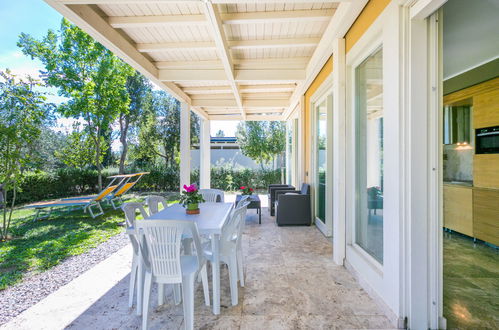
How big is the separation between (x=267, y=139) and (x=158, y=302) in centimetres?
1009

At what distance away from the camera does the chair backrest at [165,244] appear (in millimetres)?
1836

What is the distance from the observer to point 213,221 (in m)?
2.48

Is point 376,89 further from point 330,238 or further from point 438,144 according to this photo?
point 330,238

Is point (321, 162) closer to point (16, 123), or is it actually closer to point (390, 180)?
point (390, 180)

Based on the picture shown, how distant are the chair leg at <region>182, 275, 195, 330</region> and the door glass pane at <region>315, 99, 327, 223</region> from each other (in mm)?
3398

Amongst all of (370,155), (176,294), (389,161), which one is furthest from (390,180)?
(176,294)

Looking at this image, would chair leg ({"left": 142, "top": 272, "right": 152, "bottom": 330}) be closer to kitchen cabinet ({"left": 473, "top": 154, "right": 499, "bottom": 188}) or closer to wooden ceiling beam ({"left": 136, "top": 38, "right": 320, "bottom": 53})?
wooden ceiling beam ({"left": 136, "top": 38, "right": 320, "bottom": 53})

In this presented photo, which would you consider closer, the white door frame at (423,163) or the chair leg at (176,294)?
the white door frame at (423,163)

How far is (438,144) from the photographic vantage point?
188 centimetres

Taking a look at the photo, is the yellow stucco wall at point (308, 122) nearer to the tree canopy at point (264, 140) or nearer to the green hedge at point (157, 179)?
the tree canopy at point (264, 140)

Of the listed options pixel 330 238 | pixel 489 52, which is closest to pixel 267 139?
pixel 330 238

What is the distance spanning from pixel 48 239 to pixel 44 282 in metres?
2.14

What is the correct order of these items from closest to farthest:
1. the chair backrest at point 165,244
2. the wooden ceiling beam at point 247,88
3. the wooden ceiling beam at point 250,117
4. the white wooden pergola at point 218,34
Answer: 1. the chair backrest at point 165,244
2. the white wooden pergola at point 218,34
3. the wooden ceiling beam at point 247,88
4. the wooden ceiling beam at point 250,117

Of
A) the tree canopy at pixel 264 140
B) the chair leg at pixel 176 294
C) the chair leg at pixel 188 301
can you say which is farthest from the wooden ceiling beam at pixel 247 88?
the tree canopy at pixel 264 140
